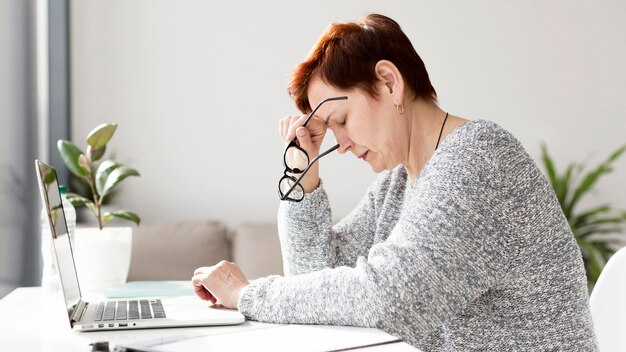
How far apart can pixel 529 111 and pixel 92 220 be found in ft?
6.68

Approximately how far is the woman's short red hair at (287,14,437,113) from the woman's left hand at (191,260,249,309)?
0.38m

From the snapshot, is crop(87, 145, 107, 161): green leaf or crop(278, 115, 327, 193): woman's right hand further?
crop(87, 145, 107, 161): green leaf

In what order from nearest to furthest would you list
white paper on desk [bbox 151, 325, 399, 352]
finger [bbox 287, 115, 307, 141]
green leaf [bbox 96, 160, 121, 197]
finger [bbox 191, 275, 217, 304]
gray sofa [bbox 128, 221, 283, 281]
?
white paper on desk [bbox 151, 325, 399, 352], finger [bbox 191, 275, 217, 304], finger [bbox 287, 115, 307, 141], green leaf [bbox 96, 160, 121, 197], gray sofa [bbox 128, 221, 283, 281]

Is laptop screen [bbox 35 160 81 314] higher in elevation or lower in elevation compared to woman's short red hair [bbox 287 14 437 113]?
lower

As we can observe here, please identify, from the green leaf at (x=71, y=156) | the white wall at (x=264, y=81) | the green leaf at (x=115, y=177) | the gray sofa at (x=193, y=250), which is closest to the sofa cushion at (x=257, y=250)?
the gray sofa at (x=193, y=250)

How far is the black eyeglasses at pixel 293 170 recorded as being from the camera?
155 centimetres

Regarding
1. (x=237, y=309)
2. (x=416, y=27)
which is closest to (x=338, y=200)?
(x=416, y=27)

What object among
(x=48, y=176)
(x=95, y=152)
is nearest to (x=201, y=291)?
(x=48, y=176)

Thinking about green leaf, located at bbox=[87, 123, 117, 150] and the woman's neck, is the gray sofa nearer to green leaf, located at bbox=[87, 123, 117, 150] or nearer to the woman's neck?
green leaf, located at bbox=[87, 123, 117, 150]

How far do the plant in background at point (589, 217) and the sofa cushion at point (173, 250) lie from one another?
59.6 inches

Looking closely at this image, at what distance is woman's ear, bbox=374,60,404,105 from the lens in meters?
1.34

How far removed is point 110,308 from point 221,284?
18 cm

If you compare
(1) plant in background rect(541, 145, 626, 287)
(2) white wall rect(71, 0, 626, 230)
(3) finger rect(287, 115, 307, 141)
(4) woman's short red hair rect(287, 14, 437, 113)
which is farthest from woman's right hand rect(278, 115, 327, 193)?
(1) plant in background rect(541, 145, 626, 287)

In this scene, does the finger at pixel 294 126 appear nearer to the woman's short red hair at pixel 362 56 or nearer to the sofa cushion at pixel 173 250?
the woman's short red hair at pixel 362 56
